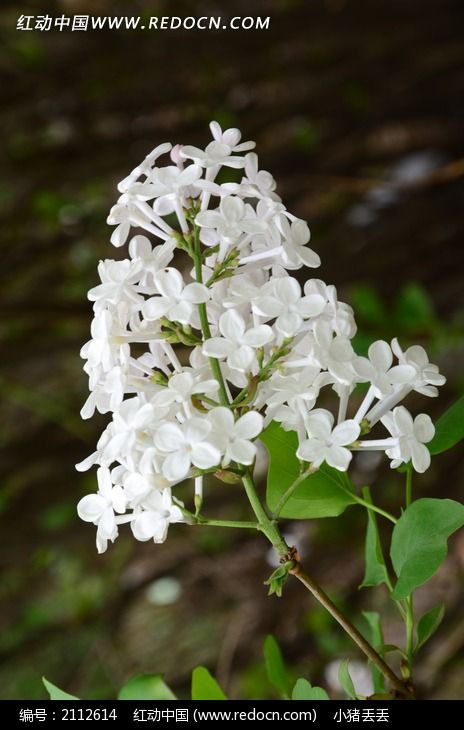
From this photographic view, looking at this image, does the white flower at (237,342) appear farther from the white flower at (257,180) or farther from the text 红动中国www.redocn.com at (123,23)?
the text 红动中国www.redocn.com at (123,23)

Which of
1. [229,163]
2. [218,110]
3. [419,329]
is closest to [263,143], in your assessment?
[218,110]

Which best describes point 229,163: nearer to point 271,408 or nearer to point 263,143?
point 271,408

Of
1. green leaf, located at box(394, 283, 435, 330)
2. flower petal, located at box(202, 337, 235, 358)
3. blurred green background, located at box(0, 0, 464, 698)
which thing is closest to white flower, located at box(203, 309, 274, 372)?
flower petal, located at box(202, 337, 235, 358)

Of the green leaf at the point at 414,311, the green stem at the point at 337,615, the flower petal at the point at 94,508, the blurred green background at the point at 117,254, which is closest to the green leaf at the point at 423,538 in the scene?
the green stem at the point at 337,615

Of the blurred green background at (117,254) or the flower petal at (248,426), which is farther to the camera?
the blurred green background at (117,254)
